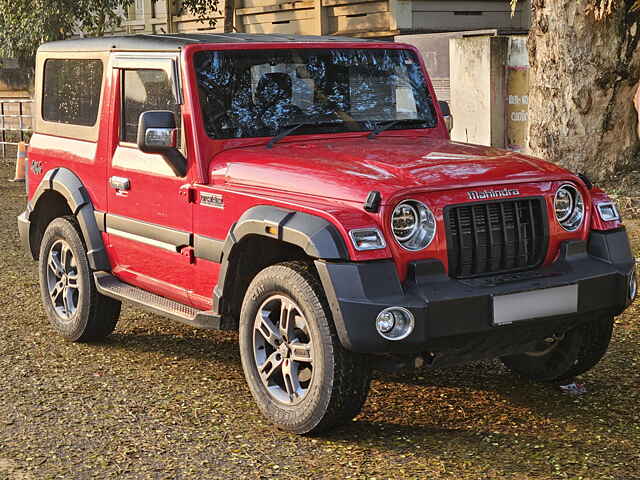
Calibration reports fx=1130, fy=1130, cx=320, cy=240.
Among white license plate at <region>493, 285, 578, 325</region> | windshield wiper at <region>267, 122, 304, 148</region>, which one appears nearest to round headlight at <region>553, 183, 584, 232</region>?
white license plate at <region>493, 285, 578, 325</region>

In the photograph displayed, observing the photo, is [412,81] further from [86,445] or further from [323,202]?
[86,445]

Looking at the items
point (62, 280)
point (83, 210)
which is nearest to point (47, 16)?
point (62, 280)

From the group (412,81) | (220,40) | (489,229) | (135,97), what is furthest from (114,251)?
(489,229)

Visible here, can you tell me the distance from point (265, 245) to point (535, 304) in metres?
1.37

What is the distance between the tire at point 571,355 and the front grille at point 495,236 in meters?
0.64

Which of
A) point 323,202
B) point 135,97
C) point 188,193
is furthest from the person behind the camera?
point 135,97

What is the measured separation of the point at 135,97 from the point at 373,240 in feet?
7.59

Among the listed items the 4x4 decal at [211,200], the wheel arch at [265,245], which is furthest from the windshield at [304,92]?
the wheel arch at [265,245]

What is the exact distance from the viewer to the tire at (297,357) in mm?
5008

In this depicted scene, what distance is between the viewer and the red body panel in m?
5.05

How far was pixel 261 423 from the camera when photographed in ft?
18.2

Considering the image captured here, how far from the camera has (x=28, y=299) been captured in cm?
872

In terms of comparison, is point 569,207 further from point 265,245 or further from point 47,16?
point 47,16

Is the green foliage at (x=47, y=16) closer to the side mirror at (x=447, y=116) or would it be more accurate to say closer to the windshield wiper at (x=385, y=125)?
the side mirror at (x=447, y=116)
